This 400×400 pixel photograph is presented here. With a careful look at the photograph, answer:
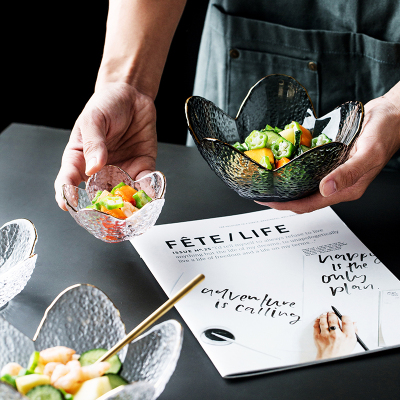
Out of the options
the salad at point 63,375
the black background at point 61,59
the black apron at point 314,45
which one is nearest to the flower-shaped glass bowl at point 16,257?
the salad at point 63,375

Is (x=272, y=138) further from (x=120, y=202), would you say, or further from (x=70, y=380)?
(x=70, y=380)

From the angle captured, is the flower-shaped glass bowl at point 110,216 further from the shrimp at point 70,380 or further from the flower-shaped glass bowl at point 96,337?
the shrimp at point 70,380

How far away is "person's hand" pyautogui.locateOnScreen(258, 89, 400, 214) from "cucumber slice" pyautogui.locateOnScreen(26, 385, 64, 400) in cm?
58

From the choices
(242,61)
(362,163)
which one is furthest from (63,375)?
(242,61)

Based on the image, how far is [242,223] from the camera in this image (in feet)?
3.30

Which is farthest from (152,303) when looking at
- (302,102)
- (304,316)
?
(302,102)

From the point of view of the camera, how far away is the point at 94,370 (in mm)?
515

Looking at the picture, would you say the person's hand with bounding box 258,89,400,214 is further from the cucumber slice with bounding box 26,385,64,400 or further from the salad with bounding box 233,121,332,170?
the cucumber slice with bounding box 26,385,64,400

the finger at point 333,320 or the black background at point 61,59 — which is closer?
the finger at point 333,320

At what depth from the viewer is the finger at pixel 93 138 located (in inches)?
36.8

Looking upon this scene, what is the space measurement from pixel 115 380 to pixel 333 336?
0.34 meters

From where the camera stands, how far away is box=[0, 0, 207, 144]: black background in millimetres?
2549

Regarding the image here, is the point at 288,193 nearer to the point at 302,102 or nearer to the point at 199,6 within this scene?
the point at 302,102

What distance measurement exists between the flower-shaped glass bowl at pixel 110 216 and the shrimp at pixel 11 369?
0.33 meters
